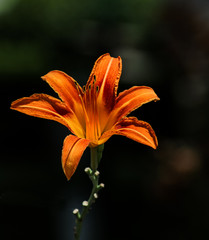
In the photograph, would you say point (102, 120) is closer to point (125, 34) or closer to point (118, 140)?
point (118, 140)

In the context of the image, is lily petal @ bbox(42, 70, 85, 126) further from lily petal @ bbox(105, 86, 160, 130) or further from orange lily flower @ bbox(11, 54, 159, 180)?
lily petal @ bbox(105, 86, 160, 130)

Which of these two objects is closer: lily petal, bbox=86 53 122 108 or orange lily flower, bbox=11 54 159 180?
orange lily flower, bbox=11 54 159 180

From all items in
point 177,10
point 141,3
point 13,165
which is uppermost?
point 141,3

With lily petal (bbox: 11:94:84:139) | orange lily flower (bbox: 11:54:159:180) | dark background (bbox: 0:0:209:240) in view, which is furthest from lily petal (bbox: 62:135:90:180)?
dark background (bbox: 0:0:209:240)

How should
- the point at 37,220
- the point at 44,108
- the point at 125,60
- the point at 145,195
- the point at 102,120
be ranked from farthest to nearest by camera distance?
1. the point at 125,60
2. the point at 145,195
3. the point at 37,220
4. the point at 102,120
5. the point at 44,108

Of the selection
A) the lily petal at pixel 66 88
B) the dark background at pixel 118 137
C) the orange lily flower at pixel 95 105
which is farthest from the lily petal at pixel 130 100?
the dark background at pixel 118 137

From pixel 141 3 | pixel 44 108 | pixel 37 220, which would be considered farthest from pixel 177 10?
pixel 44 108

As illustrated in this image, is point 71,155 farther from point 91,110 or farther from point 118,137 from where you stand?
point 118,137

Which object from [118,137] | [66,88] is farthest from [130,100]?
[118,137]
